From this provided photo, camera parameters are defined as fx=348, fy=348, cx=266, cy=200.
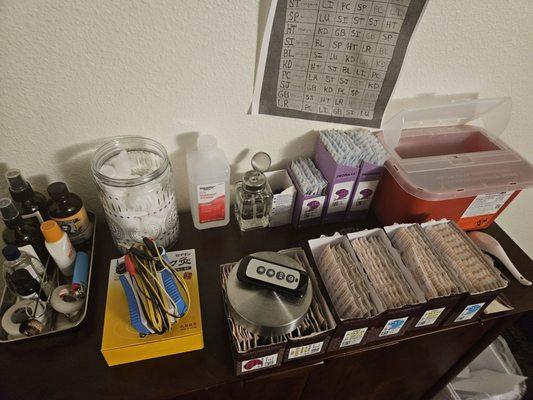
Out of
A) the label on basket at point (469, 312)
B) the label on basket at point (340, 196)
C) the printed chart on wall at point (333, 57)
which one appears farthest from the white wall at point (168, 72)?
the label on basket at point (469, 312)

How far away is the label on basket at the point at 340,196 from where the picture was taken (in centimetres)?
85

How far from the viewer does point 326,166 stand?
0.85 metres

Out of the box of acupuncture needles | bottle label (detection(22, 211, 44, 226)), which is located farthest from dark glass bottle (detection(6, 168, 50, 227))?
the box of acupuncture needles

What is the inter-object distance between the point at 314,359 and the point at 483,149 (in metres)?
0.74

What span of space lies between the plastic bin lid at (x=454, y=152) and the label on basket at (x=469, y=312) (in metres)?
0.24

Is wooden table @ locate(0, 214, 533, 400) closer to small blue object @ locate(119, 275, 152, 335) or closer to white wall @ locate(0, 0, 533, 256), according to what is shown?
small blue object @ locate(119, 275, 152, 335)

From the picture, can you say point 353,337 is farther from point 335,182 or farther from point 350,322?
point 335,182

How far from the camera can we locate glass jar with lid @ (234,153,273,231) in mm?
825

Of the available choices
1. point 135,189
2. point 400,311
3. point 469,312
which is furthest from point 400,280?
point 135,189

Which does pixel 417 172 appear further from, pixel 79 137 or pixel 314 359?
pixel 79 137

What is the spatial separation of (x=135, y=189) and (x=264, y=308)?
350 mm

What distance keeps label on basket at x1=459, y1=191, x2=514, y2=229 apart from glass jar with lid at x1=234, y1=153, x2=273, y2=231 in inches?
20.2

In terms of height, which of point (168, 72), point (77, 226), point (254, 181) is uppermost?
point (168, 72)

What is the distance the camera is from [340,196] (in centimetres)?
87
